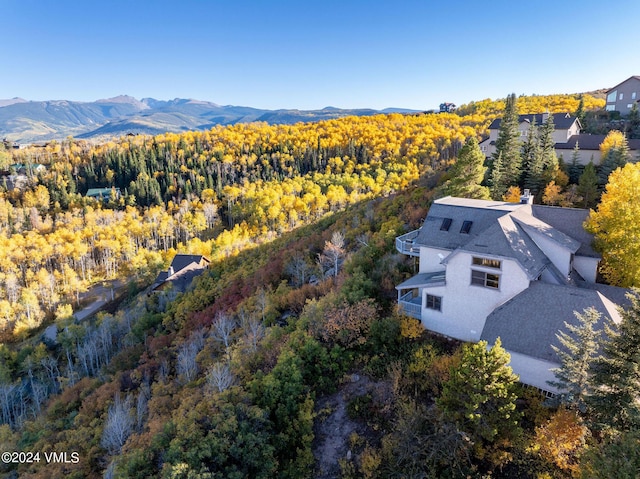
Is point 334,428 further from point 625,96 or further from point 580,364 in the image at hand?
point 625,96

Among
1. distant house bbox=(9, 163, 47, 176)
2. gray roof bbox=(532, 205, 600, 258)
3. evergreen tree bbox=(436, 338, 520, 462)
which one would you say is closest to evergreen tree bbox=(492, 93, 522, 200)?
gray roof bbox=(532, 205, 600, 258)

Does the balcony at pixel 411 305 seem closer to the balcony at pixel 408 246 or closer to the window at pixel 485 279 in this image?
the balcony at pixel 408 246

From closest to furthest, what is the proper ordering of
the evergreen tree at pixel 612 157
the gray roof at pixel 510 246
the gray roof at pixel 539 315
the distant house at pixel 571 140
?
1. the gray roof at pixel 539 315
2. the gray roof at pixel 510 246
3. the evergreen tree at pixel 612 157
4. the distant house at pixel 571 140

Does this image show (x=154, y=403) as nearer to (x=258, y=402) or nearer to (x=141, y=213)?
(x=258, y=402)

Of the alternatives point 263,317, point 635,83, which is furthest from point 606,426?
point 635,83

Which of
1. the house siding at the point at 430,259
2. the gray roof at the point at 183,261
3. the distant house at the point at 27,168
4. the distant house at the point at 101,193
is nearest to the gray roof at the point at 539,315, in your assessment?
the house siding at the point at 430,259

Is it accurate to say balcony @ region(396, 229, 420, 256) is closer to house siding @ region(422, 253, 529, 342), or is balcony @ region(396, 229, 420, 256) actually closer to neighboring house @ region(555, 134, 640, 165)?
house siding @ region(422, 253, 529, 342)
